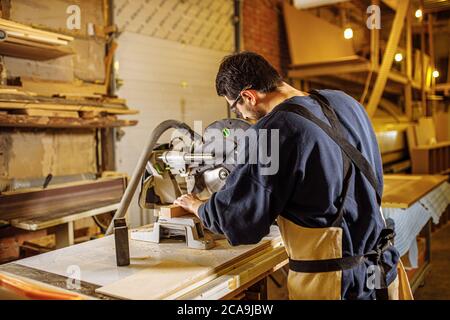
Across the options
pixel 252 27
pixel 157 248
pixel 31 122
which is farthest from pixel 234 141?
pixel 252 27

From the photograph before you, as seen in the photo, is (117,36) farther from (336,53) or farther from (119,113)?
(336,53)

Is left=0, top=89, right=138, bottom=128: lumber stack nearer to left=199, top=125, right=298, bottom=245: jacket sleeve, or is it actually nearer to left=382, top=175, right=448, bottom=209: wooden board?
left=199, top=125, right=298, bottom=245: jacket sleeve

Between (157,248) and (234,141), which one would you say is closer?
(234,141)

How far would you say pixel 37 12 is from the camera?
3.43 meters

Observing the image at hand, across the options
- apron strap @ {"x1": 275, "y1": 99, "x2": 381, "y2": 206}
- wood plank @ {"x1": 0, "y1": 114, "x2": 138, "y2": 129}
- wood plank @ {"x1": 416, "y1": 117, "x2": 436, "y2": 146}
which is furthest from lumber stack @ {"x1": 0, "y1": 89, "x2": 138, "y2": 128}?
wood plank @ {"x1": 416, "y1": 117, "x2": 436, "y2": 146}

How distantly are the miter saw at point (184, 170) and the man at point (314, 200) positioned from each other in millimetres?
275

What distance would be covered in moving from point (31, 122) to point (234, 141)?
190 centimetres

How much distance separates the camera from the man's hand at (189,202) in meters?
1.86

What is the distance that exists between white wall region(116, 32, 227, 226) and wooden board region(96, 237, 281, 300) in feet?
8.32

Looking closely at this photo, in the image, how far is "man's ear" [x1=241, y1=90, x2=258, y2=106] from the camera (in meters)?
1.68

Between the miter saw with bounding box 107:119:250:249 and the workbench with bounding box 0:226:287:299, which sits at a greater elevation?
the miter saw with bounding box 107:119:250:249
